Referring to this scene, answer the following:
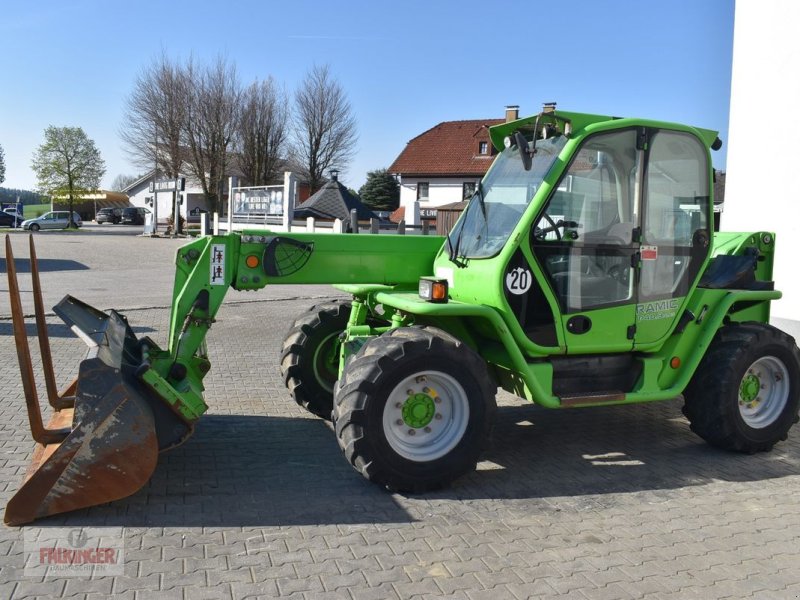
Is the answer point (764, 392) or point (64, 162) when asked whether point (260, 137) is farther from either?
point (764, 392)

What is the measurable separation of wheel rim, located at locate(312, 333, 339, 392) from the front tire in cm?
158

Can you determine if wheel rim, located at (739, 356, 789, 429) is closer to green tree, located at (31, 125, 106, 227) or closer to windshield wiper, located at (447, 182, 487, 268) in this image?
windshield wiper, located at (447, 182, 487, 268)

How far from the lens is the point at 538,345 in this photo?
5453 mm

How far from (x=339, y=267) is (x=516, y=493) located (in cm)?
213

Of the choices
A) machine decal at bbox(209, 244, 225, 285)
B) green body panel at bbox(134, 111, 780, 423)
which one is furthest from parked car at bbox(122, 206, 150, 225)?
machine decal at bbox(209, 244, 225, 285)

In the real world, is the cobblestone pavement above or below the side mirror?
below

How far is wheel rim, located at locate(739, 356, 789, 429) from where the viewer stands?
20.2ft

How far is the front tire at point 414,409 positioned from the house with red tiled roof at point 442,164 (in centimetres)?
4685

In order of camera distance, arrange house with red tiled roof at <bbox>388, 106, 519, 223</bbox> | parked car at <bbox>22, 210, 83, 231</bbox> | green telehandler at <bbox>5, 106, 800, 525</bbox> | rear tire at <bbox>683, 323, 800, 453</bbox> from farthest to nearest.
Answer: house with red tiled roof at <bbox>388, 106, 519, 223</bbox>
parked car at <bbox>22, 210, 83, 231</bbox>
rear tire at <bbox>683, 323, 800, 453</bbox>
green telehandler at <bbox>5, 106, 800, 525</bbox>

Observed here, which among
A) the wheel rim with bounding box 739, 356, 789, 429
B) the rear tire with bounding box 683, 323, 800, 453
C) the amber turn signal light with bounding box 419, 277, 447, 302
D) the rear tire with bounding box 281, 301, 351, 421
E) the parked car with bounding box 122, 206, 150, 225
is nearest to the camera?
the amber turn signal light with bounding box 419, 277, 447, 302

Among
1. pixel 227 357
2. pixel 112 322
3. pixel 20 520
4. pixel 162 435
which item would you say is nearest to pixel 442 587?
pixel 162 435

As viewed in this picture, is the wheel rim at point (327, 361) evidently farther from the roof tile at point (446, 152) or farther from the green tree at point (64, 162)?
the green tree at point (64, 162)

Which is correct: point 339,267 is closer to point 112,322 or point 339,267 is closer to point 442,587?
point 112,322

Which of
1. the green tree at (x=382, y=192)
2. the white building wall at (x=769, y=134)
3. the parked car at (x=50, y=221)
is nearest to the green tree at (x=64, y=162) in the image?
the parked car at (x=50, y=221)
